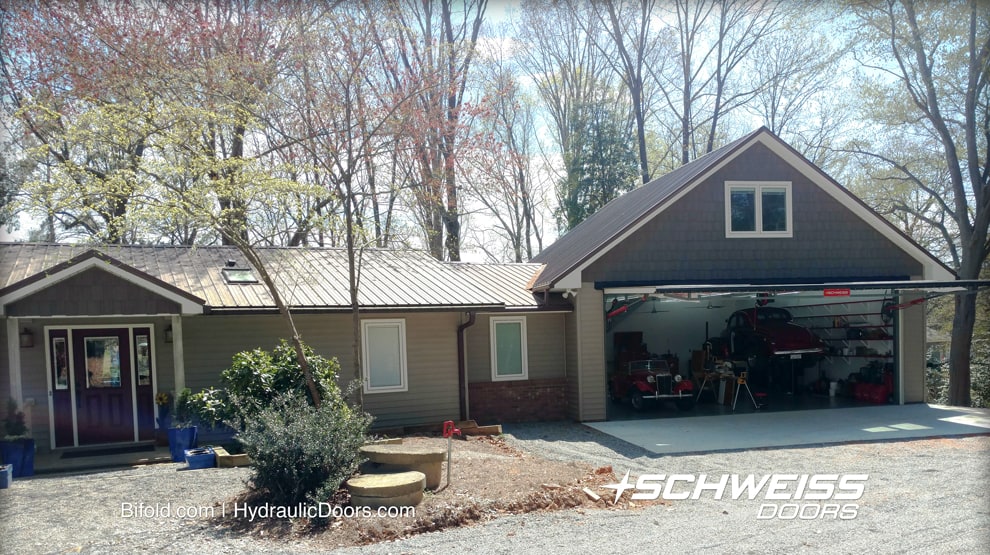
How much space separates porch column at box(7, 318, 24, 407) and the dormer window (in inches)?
140

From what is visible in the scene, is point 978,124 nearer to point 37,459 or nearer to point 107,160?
point 107,160

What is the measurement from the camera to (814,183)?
16.0m

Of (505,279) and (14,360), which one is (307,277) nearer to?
(505,279)

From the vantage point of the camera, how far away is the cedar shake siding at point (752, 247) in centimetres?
1510

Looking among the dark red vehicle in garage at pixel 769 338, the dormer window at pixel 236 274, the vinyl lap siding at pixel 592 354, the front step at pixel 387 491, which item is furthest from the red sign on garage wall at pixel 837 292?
the dormer window at pixel 236 274

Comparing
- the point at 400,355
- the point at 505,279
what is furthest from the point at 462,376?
the point at 505,279

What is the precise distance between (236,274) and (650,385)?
937cm

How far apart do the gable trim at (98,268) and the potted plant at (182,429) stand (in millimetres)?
1524

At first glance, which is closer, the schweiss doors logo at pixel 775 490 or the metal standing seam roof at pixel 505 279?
the schweiss doors logo at pixel 775 490

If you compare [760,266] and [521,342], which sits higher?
[760,266]

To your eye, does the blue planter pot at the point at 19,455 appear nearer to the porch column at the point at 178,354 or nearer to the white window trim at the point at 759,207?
the porch column at the point at 178,354

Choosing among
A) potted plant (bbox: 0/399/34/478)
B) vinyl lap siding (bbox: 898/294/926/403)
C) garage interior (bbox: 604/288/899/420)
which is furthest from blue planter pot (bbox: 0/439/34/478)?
vinyl lap siding (bbox: 898/294/926/403)

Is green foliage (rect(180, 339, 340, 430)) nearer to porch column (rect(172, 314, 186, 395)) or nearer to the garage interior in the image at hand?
porch column (rect(172, 314, 186, 395))

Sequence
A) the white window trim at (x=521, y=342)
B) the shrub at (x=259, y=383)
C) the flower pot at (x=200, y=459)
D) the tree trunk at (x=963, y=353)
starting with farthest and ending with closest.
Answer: the tree trunk at (x=963, y=353) → the white window trim at (x=521, y=342) → the shrub at (x=259, y=383) → the flower pot at (x=200, y=459)
